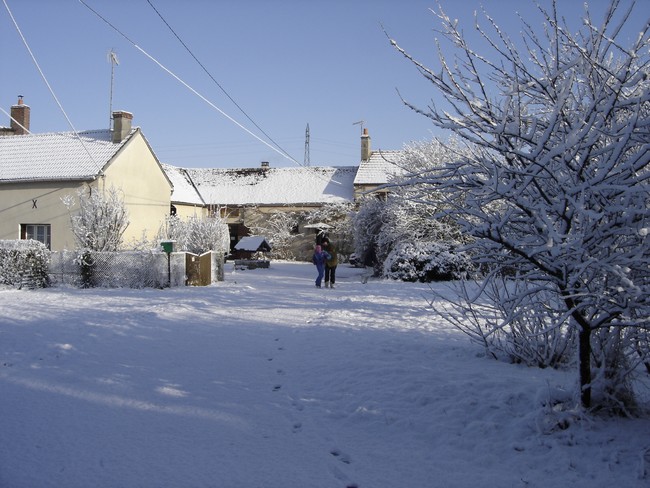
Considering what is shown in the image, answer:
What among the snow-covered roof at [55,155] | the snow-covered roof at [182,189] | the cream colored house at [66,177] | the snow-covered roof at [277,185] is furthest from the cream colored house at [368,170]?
the snow-covered roof at [55,155]

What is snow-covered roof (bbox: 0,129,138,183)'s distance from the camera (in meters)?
22.0

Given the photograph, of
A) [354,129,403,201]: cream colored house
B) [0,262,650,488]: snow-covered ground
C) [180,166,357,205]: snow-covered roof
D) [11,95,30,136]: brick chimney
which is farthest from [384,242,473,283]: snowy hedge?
[11,95,30,136]: brick chimney

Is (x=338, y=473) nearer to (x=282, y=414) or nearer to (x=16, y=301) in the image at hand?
(x=282, y=414)

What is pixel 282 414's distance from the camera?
4961mm

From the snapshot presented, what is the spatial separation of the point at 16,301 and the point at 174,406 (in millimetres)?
8741

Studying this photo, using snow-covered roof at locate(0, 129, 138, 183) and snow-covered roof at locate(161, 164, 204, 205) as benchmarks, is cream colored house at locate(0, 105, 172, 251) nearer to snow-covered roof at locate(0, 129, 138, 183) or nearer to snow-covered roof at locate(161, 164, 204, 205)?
snow-covered roof at locate(0, 129, 138, 183)

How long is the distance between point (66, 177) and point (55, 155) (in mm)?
2736

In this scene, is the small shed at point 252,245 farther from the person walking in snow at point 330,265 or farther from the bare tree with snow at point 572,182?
the bare tree with snow at point 572,182

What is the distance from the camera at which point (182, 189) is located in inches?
1362

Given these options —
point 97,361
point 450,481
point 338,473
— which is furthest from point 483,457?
point 97,361

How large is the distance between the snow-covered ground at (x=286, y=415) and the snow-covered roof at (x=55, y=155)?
14710 millimetres

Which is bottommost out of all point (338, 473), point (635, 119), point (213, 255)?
point (338, 473)

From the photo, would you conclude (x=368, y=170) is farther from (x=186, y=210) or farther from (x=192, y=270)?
(x=192, y=270)

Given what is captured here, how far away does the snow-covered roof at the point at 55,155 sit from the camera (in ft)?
72.3
